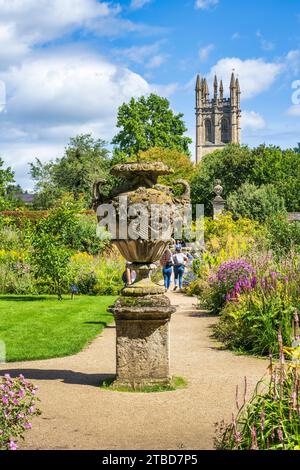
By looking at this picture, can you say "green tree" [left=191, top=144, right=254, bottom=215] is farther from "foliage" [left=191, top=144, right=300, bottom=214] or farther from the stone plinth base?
the stone plinth base

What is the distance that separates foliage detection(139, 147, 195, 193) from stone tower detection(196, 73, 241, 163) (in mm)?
80722

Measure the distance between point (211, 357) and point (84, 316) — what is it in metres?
5.40

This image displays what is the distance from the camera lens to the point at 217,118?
132 meters

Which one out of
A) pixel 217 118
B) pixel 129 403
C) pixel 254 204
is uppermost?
pixel 217 118

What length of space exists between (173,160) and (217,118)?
8669cm

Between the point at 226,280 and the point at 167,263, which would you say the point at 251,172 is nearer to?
the point at 167,263

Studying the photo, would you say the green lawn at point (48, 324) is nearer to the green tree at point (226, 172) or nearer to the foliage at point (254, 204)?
the foliage at point (254, 204)

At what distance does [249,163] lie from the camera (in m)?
49.8

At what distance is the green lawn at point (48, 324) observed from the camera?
34.2 feet

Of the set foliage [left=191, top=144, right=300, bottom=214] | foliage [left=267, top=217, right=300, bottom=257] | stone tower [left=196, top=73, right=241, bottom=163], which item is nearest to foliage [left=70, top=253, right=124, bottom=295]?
foliage [left=267, top=217, right=300, bottom=257]

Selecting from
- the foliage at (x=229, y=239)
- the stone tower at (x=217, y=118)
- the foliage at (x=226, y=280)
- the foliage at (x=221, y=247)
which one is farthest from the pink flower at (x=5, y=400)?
the stone tower at (x=217, y=118)

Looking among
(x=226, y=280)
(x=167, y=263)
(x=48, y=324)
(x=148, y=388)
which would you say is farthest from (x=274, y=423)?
(x=167, y=263)
